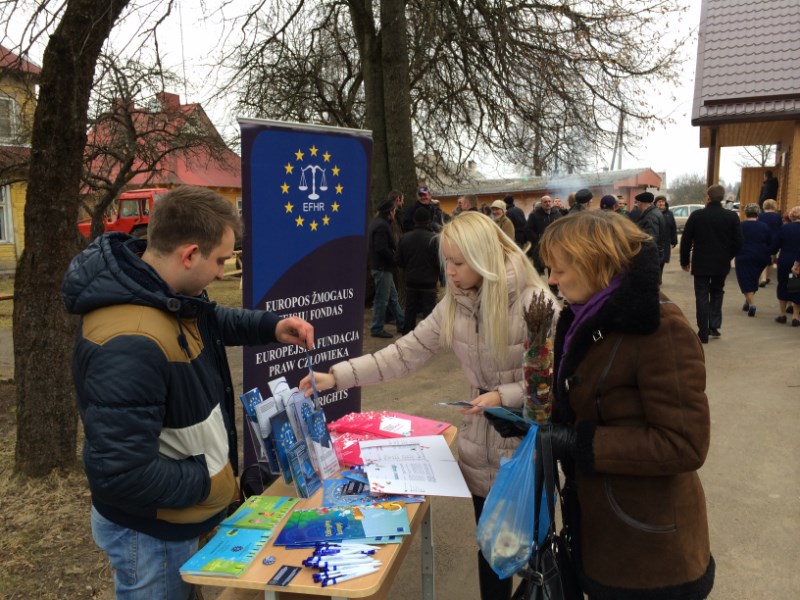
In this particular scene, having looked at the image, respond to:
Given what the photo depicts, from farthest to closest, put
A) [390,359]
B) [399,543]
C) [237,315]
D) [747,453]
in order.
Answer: [747,453] → [390,359] → [237,315] → [399,543]

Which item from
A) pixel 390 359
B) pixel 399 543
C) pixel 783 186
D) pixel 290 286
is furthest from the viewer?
pixel 783 186

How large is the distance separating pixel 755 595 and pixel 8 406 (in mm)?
5700

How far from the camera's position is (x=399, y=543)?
1669 millimetres

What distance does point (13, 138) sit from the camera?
36.8 feet

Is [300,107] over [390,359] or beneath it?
over

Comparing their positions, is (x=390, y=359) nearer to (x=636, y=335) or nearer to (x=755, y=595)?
(x=636, y=335)

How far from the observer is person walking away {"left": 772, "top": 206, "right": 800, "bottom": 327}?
320 inches

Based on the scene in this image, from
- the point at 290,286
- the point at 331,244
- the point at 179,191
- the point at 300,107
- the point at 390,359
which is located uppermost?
the point at 300,107

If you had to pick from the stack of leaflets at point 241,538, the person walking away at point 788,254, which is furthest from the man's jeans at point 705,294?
the stack of leaflets at point 241,538

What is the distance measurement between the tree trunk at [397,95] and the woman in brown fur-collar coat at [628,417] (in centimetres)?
749

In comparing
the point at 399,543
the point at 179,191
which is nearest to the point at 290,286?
the point at 179,191

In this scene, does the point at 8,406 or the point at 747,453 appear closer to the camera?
the point at 747,453

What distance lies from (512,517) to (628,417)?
0.42 meters

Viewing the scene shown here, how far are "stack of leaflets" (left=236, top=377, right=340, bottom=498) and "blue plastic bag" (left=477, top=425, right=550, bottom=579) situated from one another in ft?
1.99
